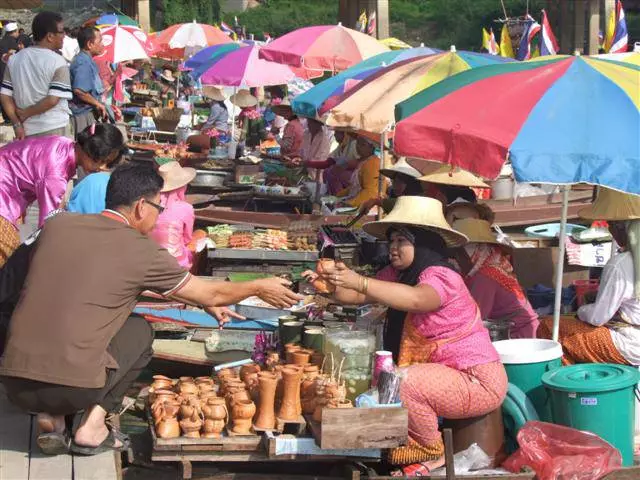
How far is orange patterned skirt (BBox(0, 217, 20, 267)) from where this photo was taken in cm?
587

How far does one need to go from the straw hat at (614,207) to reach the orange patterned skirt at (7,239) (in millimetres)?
3375

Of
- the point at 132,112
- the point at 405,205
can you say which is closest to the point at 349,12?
the point at 132,112

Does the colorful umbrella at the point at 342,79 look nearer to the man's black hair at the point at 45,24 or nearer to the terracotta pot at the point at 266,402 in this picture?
the man's black hair at the point at 45,24

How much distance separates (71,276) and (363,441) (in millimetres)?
1387

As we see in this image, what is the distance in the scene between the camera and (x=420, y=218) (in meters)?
4.88

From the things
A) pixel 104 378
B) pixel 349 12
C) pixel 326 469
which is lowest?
pixel 326 469

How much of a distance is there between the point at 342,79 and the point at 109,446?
538 centimetres

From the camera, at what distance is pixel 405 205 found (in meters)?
4.98

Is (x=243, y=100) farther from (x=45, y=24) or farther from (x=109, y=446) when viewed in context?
(x=109, y=446)

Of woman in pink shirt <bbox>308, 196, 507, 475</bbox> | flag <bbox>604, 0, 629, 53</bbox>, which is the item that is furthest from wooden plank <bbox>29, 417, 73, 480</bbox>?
flag <bbox>604, 0, 629, 53</bbox>

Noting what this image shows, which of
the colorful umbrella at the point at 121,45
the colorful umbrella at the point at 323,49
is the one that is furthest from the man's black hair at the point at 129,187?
the colorful umbrella at the point at 121,45

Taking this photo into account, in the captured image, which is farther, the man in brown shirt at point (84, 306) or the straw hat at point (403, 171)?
the straw hat at point (403, 171)

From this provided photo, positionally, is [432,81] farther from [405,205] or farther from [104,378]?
[104,378]

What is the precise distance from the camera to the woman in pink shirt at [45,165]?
599cm
